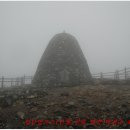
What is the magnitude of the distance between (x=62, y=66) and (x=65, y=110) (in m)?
5.56

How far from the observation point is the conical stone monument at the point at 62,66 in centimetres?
1242

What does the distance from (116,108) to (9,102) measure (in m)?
5.26

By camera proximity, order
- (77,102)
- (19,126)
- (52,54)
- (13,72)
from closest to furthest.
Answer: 1. (19,126)
2. (77,102)
3. (52,54)
4. (13,72)

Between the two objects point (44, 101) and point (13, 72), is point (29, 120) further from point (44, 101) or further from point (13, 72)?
point (13, 72)

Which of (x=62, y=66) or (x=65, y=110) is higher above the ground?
(x=62, y=66)

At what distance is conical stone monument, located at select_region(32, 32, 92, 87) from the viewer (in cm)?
1242

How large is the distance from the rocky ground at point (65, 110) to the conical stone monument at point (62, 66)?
248 centimetres

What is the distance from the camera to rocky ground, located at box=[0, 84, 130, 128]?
255 inches

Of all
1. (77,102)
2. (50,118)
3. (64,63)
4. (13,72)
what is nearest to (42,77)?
(64,63)

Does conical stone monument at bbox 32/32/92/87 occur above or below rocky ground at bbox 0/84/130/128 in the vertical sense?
above

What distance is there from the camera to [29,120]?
264 inches

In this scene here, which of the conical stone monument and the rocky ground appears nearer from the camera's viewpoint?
the rocky ground

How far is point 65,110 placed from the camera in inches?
299

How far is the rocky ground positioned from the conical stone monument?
2.48 metres
